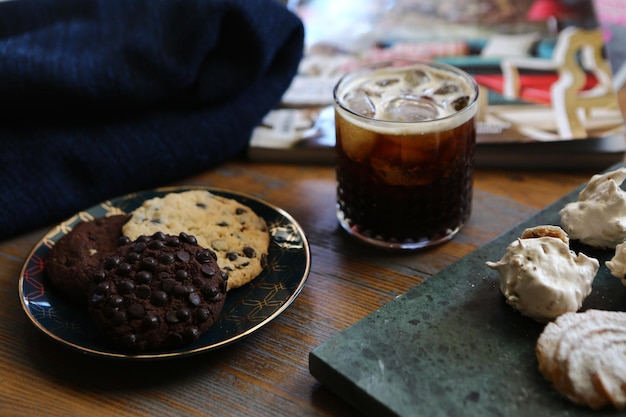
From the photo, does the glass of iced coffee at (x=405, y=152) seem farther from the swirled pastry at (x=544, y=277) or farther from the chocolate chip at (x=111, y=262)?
the chocolate chip at (x=111, y=262)

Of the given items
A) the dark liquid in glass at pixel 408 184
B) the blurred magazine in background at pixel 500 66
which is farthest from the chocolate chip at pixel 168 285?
the blurred magazine in background at pixel 500 66

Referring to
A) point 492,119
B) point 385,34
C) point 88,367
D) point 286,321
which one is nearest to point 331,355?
point 286,321

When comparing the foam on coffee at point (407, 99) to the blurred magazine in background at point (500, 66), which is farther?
the blurred magazine in background at point (500, 66)

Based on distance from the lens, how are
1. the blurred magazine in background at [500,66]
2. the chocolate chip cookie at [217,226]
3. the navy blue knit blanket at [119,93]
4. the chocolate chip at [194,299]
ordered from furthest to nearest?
the blurred magazine in background at [500,66]
the navy blue knit blanket at [119,93]
the chocolate chip cookie at [217,226]
the chocolate chip at [194,299]

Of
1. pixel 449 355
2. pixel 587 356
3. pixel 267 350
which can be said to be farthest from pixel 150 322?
pixel 587 356

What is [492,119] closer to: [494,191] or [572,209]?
[494,191]

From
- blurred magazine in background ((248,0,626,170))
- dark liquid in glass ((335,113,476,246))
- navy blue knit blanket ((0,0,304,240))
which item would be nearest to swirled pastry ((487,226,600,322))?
dark liquid in glass ((335,113,476,246))

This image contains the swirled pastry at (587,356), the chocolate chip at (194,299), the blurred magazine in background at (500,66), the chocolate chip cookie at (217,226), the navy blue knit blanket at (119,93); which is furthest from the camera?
the blurred magazine in background at (500,66)
